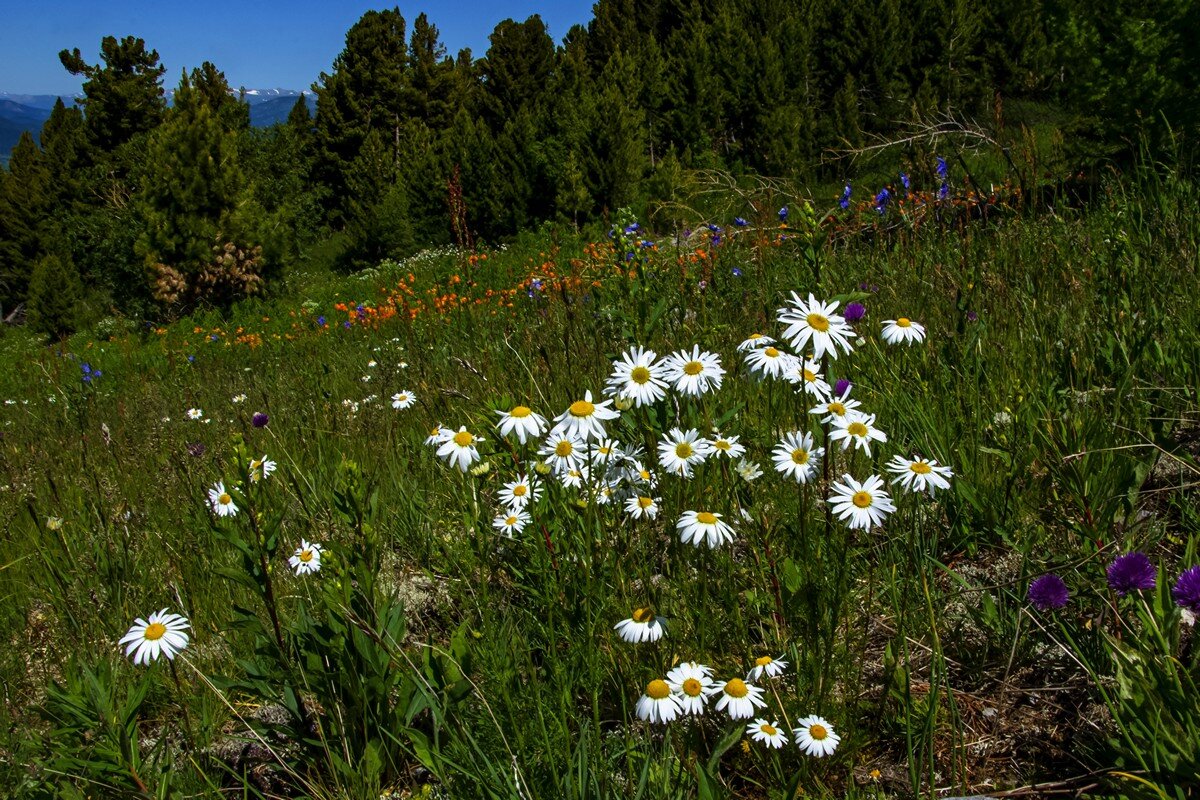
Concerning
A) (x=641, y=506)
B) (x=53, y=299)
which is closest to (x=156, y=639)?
(x=641, y=506)

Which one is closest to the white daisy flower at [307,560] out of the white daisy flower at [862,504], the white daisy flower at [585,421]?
the white daisy flower at [585,421]

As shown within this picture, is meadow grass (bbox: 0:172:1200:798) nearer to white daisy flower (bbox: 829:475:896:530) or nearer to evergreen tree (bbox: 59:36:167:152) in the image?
white daisy flower (bbox: 829:475:896:530)

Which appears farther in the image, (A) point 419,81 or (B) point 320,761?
(A) point 419,81

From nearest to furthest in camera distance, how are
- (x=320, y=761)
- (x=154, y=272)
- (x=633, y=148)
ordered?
(x=320, y=761) < (x=154, y=272) < (x=633, y=148)

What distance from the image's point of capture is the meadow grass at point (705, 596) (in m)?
1.33

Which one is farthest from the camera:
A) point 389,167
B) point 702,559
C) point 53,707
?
point 389,167

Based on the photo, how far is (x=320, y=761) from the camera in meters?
1.55

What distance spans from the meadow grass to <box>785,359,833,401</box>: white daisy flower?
1.5 inches

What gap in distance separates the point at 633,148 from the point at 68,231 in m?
25.1

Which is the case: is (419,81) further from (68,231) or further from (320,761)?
(320,761)

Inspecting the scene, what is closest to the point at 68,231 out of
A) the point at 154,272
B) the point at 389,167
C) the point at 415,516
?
the point at 389,167

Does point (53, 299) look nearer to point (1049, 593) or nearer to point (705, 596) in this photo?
point (705, 596)

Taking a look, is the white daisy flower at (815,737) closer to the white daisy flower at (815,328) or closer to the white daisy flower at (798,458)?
the white daisy flower at (798,458)

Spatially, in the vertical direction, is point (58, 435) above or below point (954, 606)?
below
